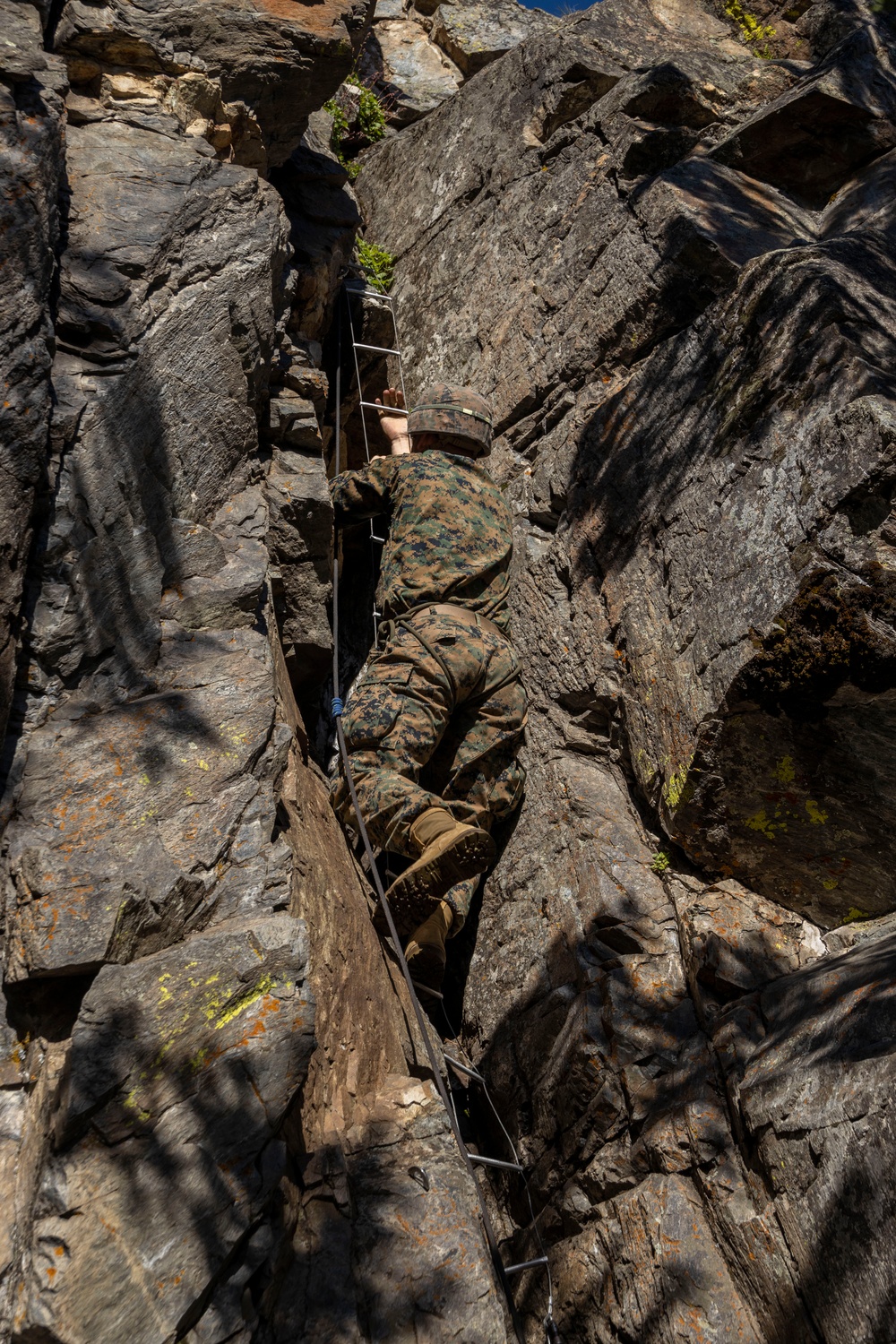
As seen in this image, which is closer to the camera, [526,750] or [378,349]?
[526,750]

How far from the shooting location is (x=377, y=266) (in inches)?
312

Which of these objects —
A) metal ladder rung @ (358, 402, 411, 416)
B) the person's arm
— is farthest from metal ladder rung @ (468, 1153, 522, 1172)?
metal ladder rung @ (358, 402, 411, 416)

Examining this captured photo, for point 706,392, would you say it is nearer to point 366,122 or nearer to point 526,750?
point 526,750

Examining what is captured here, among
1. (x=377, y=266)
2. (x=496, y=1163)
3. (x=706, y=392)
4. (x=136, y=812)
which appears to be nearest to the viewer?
(x=136, y=812)

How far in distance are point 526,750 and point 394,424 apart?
2.78 metres

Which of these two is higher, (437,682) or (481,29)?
(481,29)

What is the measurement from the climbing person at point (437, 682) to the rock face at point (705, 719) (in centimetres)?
21

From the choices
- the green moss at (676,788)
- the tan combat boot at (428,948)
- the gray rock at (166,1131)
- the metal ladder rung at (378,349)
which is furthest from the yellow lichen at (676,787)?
the metal ladder rung at (378,349)

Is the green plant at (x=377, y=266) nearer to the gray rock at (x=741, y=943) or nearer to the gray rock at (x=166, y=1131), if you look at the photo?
the gray rock at (x=741, y=943)

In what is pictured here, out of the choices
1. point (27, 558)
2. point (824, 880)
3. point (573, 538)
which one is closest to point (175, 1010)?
point (27, 558)

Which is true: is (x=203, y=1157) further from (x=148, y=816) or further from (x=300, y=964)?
(x=148, y=816)

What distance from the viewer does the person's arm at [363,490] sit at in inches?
205

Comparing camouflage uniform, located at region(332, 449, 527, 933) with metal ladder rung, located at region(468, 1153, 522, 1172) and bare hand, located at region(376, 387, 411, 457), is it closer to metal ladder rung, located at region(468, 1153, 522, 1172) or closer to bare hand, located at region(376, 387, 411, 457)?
bare hand, located at region(376, 387, 411, 457)

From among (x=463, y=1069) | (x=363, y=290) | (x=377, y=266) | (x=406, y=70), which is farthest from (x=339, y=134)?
(x=463, y=1069)
